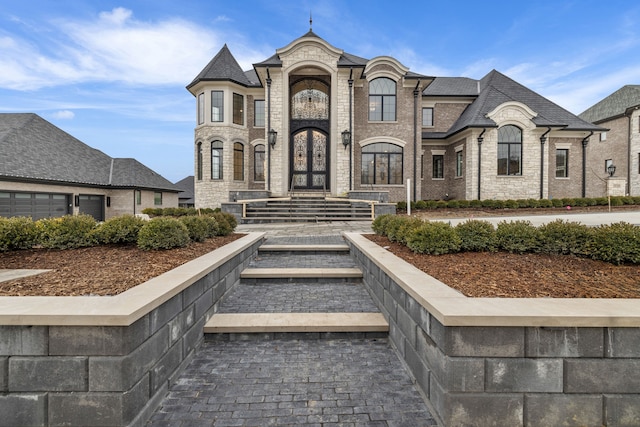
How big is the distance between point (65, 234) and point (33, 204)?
1813 cm

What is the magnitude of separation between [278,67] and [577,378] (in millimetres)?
18097

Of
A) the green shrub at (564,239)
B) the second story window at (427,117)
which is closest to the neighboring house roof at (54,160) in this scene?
the green shrub at (564,239)

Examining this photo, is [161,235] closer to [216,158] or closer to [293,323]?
[293,323]

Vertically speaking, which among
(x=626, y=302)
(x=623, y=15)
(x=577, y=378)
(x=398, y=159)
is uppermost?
(x=623, y=15)

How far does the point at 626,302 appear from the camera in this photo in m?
2.57

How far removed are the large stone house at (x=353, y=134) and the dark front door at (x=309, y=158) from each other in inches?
2.3

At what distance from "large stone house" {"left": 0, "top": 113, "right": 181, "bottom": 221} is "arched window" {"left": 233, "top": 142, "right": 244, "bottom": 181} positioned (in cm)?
1086

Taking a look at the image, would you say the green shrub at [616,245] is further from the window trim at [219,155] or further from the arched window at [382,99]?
the window trim at [219,155]

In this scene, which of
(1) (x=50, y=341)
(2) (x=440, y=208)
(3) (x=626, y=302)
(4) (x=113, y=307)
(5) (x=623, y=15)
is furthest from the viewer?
(2) (x=440, y=208)

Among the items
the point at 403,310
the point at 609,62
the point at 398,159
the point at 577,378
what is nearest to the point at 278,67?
the point at 398,159

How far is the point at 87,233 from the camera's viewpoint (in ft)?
16.5

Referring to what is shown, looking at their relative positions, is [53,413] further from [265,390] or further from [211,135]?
[211,135]

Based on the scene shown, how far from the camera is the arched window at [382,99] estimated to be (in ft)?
60.9

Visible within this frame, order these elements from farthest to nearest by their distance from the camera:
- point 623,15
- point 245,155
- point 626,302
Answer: point 245,155 < point 623,15 < point 626,302
